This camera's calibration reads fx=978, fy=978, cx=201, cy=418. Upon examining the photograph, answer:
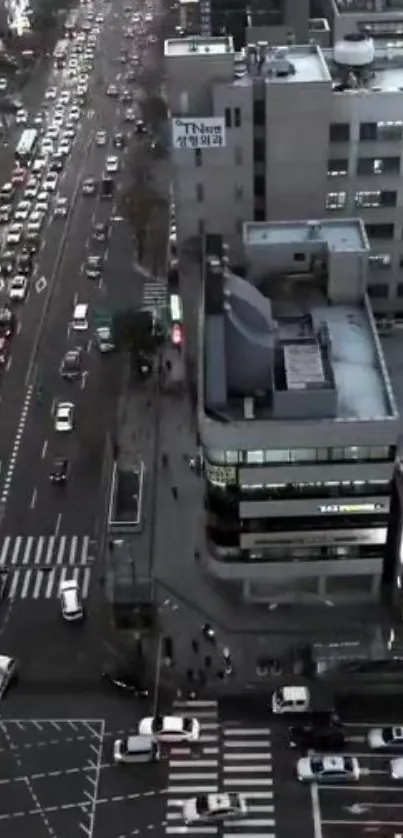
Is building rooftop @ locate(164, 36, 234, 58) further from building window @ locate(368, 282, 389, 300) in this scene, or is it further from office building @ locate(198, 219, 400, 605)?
building window @ locate(368, 282, 389, 300)

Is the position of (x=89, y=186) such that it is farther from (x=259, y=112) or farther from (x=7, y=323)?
(x=259, y=112)

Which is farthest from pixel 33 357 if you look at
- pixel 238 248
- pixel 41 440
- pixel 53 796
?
pixel 53 796

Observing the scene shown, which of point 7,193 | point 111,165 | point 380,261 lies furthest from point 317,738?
point 111,165

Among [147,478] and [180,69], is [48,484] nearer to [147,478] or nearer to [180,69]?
[147,478]

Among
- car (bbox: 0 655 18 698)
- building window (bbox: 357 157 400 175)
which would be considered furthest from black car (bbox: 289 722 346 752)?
building window (bbox: 357 157 400 175)

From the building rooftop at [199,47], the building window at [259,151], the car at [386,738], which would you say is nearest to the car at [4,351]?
the building window at [259,151]

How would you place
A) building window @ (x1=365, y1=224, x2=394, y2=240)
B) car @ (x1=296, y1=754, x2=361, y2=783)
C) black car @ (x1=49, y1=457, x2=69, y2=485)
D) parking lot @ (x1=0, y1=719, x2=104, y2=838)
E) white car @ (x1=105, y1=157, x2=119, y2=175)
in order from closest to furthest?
parking lot @ (x1=0, y1=719, x2=104, y2=838) < car @ (x1=296, y1=754, x2=361, y2=783) < building window @ (x1=365, y1=224, x2=394, y2=240) < black car @ (x1=49, y1=457, x2=69, y2=485) < white car @ (x1=105, y1=157, x2=119, y2=175)
